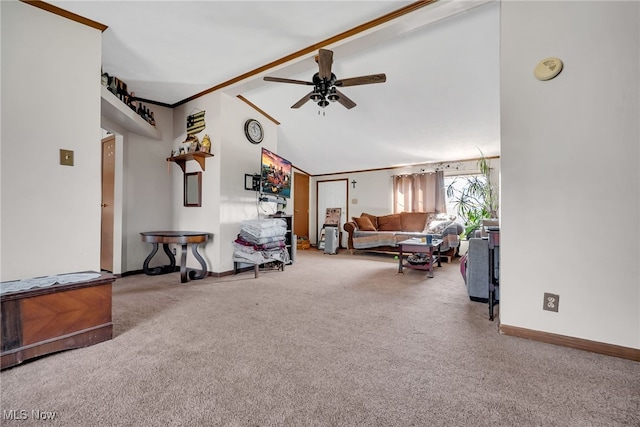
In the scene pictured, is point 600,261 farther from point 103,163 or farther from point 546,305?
point 103,163

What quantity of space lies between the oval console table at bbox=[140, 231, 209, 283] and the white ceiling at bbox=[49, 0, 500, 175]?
197cm

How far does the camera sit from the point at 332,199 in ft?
26.8

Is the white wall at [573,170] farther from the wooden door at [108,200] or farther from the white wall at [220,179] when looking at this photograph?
the wooden door at [108,200]

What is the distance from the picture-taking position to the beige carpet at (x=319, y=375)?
1.19 m

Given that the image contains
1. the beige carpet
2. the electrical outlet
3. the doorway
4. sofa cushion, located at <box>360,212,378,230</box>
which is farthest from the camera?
the doorway

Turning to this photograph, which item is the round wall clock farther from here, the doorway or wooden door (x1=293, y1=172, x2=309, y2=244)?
the doorway

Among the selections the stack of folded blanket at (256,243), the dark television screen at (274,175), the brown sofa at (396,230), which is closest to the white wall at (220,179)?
the stack of folded blanket at (256,243)

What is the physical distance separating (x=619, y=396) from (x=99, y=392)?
8.16ft

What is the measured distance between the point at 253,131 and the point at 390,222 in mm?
3965

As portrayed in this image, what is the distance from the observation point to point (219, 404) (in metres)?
1.25

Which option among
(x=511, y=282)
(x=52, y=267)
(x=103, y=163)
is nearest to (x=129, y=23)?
(x=52, y=267)

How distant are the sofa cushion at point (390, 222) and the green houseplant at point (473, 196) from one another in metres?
1.29

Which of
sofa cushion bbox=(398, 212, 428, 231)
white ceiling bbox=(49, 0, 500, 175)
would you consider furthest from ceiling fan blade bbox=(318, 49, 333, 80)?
sofa cushion bbox=(398, 212, 428, 231)

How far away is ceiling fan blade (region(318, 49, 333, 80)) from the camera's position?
251cm
